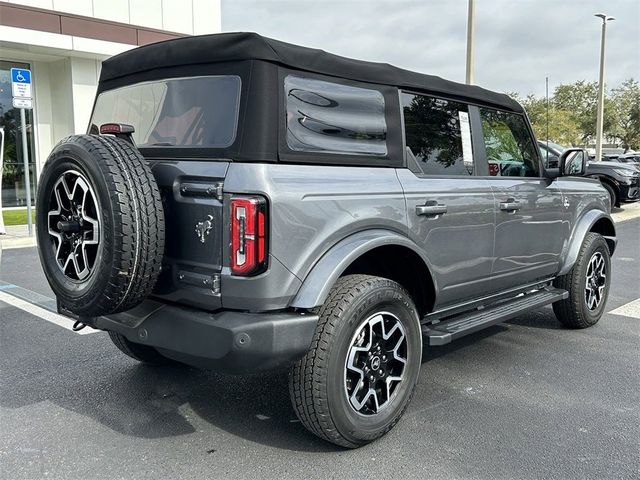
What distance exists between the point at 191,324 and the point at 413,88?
1.96 meters

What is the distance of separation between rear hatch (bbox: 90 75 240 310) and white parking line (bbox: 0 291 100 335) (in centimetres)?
249

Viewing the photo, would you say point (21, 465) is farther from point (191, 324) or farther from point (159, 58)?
point (159, 58)

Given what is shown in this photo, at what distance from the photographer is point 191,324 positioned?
9.01 feet

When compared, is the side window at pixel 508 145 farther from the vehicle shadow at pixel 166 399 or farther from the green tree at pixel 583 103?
the green tree at pixel 583 103

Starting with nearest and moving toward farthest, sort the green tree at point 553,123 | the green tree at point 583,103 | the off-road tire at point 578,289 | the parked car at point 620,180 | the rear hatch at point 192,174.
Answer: the rear hatch at point 192,174
the off-road tire at point 578,289
the parked car at point 620,180
the green tree at point 553,123
the green tree at point 583,103

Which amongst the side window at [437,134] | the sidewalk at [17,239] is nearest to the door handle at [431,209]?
the side window at [437,134]

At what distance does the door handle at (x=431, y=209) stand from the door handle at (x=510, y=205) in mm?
685

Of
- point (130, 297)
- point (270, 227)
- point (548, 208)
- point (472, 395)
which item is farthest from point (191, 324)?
point (548, 208)

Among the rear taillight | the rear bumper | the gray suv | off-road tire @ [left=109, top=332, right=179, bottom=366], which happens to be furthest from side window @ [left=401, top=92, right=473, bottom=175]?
off-road tire @ [left=109, top=332, right=179, bottom=366]

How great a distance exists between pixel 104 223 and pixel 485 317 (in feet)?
8.18

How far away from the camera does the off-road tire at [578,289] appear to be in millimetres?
4961

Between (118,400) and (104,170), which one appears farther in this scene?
(118,400)

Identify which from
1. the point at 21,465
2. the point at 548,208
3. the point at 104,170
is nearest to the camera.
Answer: the point at 104,170

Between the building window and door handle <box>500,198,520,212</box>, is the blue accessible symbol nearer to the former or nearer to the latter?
the building window
